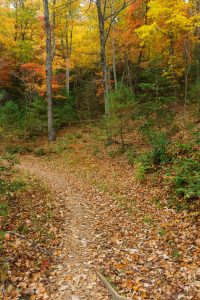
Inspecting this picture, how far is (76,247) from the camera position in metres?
5.86

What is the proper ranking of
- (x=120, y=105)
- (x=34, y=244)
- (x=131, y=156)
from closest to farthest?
(x=34, y=244) → (x=131, y=156) → (x=120, y=105)

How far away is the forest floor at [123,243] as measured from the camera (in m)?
4.43

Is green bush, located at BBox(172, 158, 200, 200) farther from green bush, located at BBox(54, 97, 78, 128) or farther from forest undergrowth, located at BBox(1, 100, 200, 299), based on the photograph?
green bush, located at BBox(54, 97, 78, 128)

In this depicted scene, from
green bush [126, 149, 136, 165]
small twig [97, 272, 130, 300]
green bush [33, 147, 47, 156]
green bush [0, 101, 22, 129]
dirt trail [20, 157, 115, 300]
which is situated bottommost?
dirt trail [20, 157, 115, 300]

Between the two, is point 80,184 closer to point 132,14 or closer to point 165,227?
point 165,227

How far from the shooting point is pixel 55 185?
1041cm

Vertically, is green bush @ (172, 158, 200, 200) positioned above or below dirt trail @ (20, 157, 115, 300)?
above

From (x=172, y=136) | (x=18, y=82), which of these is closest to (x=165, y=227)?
(x=172, y=136)

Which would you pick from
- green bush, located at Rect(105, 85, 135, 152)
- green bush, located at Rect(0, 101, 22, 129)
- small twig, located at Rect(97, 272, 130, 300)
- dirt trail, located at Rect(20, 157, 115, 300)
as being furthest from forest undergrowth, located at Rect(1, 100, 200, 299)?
green bush, located at Rect(0, 101, 22, 129)

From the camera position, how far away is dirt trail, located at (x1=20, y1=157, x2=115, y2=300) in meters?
4.45

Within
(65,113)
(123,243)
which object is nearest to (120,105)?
(123,243)

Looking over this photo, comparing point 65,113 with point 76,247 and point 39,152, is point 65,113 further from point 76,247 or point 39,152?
point 76,247

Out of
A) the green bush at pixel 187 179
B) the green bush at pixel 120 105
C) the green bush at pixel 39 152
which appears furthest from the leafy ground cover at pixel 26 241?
the green bush at pixel 39 152

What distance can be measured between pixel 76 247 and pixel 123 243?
1.18 m
